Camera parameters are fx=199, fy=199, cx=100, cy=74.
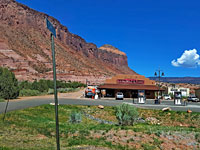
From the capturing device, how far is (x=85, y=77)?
10419 cm

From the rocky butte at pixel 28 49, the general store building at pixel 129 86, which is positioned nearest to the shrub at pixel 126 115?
the general store building at pixel 129 86

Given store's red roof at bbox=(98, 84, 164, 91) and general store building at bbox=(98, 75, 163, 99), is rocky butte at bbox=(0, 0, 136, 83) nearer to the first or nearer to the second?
general store building at bbox=(98, 75, 163, 99)

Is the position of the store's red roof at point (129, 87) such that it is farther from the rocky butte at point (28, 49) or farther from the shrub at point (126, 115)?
the rocky butte at point (28, 49)

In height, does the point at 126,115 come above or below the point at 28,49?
below

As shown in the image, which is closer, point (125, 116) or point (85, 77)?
point (125, 116)

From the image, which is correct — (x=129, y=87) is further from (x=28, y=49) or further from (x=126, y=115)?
(x=28, y=49)

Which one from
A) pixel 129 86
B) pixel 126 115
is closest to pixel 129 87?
pixel 129 86

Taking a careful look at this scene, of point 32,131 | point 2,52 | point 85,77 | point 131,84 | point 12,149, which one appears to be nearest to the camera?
point 12,149

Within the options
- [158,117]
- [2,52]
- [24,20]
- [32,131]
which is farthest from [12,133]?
[24,20]

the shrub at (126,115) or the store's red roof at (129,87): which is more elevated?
the store's red roof at (129,87)

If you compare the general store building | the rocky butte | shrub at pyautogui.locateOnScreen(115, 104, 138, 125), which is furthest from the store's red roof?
the rocky butte

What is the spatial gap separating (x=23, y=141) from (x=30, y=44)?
Result: 371 feet

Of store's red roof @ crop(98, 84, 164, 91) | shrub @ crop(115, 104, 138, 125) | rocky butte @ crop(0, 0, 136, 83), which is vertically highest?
rocky butte @ crop(0, 0, 136, 83)

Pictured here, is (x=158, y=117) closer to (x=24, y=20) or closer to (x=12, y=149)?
(x=12, y=149)
